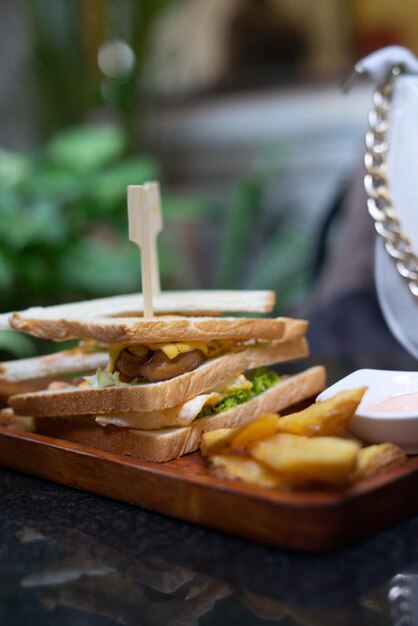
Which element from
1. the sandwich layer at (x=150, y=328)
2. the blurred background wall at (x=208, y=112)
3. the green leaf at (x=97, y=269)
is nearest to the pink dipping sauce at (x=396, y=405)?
the sandwich layer at (x=150, y=328)

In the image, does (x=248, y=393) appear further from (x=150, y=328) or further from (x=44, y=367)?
(x=44, y=367)

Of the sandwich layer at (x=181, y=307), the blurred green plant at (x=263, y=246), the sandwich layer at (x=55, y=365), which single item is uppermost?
the sandwich layer at (x=181, y=307)

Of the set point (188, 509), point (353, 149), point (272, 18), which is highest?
point (272, 18)

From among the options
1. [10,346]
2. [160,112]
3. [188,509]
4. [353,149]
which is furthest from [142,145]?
[188,509]

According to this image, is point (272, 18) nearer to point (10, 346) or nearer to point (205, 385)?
point (10, 346)

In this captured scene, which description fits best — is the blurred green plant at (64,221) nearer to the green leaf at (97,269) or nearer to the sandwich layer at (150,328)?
the green leaf at (97,269)

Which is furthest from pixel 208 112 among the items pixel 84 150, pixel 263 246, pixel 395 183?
pixel 395 183

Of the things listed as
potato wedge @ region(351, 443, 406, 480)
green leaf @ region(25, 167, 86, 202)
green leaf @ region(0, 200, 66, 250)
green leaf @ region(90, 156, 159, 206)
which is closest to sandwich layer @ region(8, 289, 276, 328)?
potato wedge @ region(351, 443, 406, 480)
